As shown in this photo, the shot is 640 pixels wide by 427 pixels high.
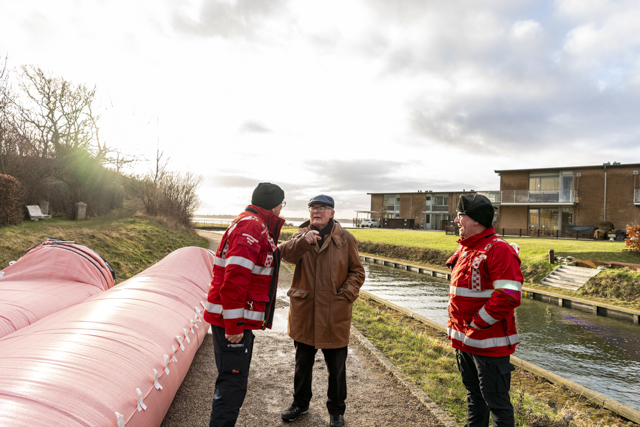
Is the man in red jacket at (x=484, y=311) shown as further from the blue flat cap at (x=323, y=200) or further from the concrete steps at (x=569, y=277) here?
the concrete steps at (x=569, y=277)

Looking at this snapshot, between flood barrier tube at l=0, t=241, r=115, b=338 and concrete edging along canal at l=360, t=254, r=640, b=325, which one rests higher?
flood barrier tube at l=0, t=241, r=115, b=338

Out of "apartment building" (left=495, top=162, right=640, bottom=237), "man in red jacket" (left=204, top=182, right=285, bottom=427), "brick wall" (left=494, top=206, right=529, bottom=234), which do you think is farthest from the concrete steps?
"brick wall" (left=494, top=206, right=529, bottom=234)

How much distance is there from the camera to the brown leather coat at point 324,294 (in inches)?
126

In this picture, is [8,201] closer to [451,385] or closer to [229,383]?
[229,383]

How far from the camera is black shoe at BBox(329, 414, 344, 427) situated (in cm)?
317

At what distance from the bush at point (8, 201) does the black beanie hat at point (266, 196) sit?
500 inches

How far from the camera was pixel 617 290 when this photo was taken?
12.0 meters

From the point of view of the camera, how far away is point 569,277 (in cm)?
1363

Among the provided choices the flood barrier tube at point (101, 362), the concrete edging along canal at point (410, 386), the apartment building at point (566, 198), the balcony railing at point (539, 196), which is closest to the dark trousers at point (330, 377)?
the concrete edging along canal at point (410, 386)

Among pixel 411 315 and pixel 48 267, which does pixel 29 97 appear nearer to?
pixel 48 267

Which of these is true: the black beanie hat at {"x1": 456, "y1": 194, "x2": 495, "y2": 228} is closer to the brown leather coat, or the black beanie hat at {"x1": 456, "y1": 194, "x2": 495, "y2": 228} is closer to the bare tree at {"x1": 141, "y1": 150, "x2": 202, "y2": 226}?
the brown leather coat

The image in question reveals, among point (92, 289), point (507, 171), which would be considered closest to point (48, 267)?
point (92, 289)

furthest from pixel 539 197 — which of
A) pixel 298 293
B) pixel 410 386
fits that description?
pixel 298 293

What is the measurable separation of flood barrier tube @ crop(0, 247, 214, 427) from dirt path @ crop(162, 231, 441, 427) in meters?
0.41
